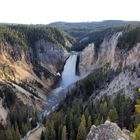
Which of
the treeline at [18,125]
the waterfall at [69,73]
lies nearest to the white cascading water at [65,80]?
the waterfall at [69,73]

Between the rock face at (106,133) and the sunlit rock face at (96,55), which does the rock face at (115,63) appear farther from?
the rock face at (106,133)

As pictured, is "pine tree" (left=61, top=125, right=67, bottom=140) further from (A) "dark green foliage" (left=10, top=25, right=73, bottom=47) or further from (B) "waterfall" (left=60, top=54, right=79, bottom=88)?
(A) "dark green foliage" (left=10, top=25, right=73, bottom=47)

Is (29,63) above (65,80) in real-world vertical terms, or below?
above

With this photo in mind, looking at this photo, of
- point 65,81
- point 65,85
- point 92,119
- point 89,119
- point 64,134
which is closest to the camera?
point 89,119

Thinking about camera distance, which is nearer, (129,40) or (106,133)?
(106,133)

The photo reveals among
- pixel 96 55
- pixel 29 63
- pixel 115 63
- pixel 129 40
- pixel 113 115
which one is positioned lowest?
pixel 29 63

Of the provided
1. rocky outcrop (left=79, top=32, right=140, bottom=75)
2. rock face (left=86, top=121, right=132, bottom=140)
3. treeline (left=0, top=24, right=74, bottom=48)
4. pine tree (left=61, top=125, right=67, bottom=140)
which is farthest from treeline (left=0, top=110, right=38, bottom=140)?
treeline (left=0, top=24, right=74, bottom=48)

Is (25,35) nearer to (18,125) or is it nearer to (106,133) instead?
(18,125)

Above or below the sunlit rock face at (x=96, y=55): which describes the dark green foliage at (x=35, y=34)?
above

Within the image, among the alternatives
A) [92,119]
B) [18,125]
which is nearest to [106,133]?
[92,119]
